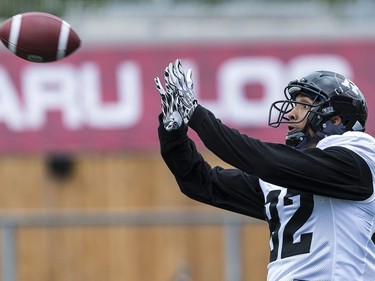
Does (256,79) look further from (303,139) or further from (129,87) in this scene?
(303,139)

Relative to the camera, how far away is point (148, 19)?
10078 mm

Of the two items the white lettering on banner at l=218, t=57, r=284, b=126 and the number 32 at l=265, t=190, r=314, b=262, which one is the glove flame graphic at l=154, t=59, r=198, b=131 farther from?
the white lettering on banner at l=218, t=57, r=284, b=126

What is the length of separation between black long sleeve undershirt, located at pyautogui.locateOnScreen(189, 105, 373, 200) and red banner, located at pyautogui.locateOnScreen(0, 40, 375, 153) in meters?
4.88

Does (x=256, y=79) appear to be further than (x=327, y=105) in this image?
Yes

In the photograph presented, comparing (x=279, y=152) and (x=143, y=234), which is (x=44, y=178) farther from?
(x=279, y=152)

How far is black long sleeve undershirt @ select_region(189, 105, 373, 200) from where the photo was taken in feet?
14.2

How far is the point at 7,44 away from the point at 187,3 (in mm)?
5210

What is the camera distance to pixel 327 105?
4684 mm

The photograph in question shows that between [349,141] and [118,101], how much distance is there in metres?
5.18

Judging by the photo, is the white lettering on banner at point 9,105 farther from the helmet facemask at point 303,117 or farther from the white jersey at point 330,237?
the white jersey at point 330,237

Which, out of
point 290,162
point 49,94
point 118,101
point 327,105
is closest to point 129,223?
point 118,101

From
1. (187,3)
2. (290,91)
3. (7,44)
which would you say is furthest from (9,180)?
(290,91)

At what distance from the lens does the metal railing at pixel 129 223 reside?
7.63 m

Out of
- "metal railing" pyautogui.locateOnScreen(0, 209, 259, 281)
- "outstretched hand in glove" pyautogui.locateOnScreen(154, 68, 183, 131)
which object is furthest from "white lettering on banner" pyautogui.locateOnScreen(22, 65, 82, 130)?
"outstretched hand in glove" pyautogui.locateOnScreen(154, 68, 183, 131)
